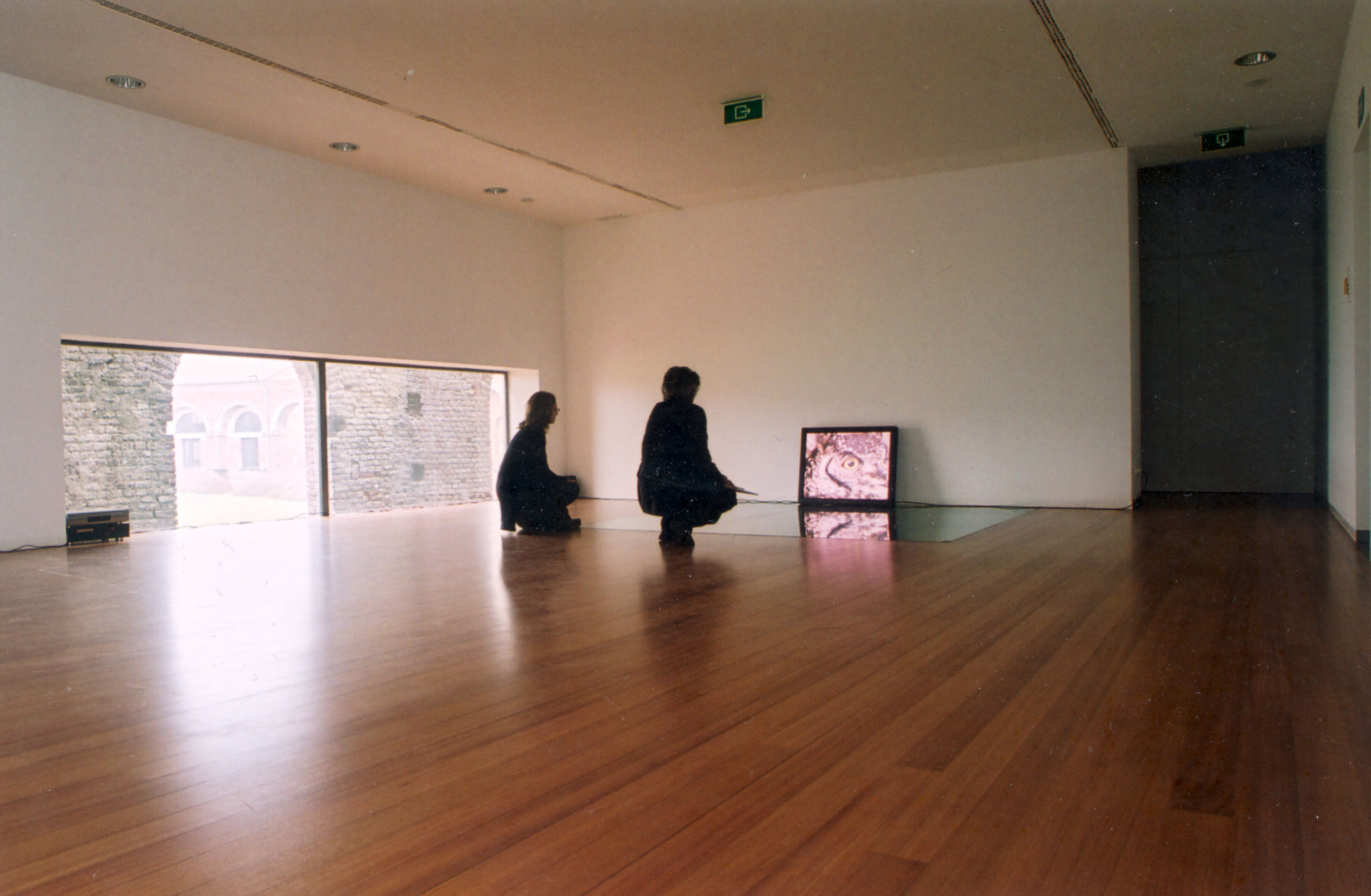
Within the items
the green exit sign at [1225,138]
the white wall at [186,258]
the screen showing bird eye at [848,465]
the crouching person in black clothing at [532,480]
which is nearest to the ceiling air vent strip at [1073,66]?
the green exit sign at [1225,138]

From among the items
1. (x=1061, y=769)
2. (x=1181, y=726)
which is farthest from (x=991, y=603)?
(x=1061, y=769)

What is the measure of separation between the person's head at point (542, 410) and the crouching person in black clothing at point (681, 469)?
2.87 ft

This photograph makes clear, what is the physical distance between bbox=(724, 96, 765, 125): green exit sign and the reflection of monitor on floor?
9.51ft

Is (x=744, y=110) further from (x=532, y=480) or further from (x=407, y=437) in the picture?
(x=407, y=437)

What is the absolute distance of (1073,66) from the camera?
5637mm

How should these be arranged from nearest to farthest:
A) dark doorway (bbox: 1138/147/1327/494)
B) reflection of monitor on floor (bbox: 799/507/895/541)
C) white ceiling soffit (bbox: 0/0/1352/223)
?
1. white ceiling soffit (bbox: 0/0/1352/223)
2. reflection of monitor on floor (bbox: 799/507/895/541)
3. dark doorway (bbox: 1138/147/1327/494)

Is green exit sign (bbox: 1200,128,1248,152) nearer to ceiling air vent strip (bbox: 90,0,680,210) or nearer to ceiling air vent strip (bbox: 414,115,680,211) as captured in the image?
ceiling air vent strip (bbox: 414,115,680,211)

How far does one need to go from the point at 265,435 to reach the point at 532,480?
3.02 m

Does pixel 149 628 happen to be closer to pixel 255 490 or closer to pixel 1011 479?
pixel 255 490

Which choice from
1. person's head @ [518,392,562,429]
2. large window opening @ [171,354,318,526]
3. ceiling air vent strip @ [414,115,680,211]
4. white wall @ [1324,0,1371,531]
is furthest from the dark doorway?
large window opening @ [171,354,318,526]

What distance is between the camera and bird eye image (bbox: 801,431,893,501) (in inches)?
324

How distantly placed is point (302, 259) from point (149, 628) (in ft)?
15.3

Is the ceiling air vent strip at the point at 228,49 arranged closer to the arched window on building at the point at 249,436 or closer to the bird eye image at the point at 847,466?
the arched window on building at the point at 249,436

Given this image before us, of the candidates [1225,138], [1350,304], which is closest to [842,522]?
[1350,304]
